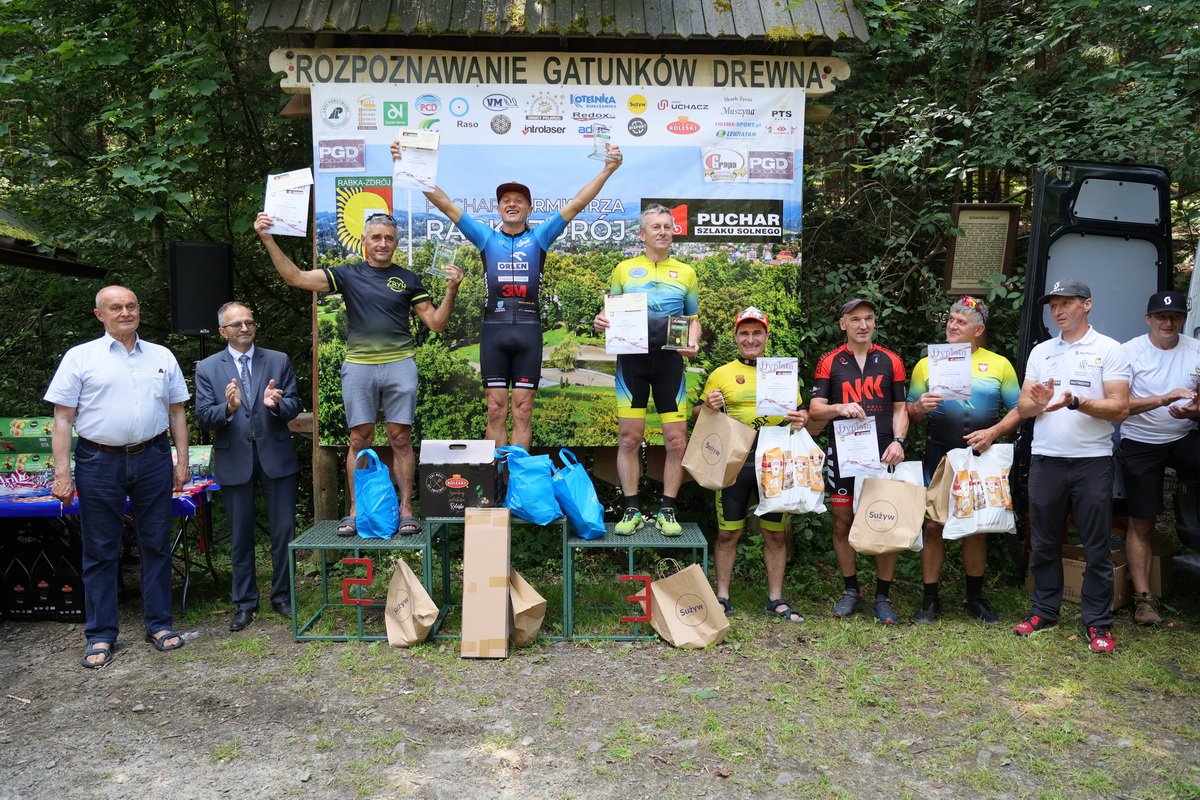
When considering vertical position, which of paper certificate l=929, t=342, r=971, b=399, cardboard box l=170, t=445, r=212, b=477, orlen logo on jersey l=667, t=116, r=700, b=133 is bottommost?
cardboard box l=170, t=445, r=212, b=477

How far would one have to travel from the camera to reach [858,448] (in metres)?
4.91

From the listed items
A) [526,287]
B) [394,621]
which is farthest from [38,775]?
[526,287]

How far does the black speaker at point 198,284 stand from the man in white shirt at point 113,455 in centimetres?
132

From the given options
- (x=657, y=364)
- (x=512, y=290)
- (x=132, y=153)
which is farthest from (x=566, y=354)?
(x=132, y=153)

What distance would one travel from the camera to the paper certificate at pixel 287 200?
4879mm

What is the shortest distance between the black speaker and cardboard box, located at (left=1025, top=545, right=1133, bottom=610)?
6.05 meters

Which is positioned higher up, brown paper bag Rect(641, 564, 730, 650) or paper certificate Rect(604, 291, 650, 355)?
paper certificate Rect(604, 291, 650, 355)

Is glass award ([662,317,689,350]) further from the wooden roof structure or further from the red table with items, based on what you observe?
the red table with items

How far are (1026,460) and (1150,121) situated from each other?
7.42ft

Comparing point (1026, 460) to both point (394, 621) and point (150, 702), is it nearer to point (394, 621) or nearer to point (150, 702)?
point (394, 621)

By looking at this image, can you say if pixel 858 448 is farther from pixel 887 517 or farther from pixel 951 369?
pixel 951 369

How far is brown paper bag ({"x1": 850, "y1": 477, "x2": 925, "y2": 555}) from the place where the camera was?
15.6ft

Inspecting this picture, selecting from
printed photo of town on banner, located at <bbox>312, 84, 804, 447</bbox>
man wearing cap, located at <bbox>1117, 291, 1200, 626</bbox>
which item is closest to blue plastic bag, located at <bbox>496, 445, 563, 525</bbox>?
printed photo of town on banner, located at <bbox>312, 84, 804, 447</bbox>

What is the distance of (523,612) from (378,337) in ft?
6.07
